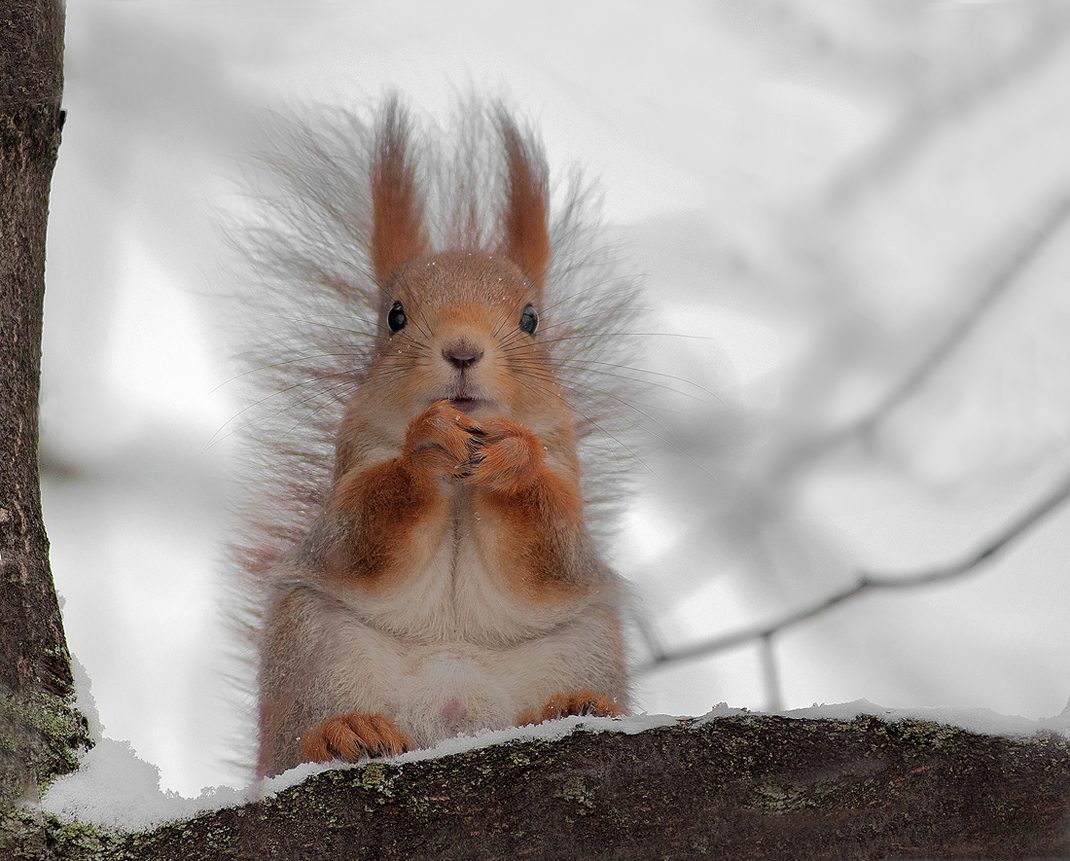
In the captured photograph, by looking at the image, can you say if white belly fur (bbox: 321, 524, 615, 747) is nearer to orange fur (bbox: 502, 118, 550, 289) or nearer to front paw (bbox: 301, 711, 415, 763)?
front paw (bbox: 301, 711, 415, 763)

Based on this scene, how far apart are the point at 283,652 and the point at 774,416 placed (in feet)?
2.10

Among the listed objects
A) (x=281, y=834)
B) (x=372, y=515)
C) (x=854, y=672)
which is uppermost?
(x=372, y=515)

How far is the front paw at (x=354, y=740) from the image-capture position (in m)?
0.86

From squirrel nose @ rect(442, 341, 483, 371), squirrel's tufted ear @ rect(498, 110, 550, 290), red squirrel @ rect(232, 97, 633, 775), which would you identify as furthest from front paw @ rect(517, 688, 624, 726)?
squirrel's tufted ear @ rect(498, 110, 550, 290)

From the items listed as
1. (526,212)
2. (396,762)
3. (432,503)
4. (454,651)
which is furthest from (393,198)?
(396,762)

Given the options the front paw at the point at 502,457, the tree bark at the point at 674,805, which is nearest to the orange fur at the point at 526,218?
the front paw at the point at 502,457

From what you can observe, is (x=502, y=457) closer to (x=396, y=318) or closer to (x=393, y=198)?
(x=396, y=318)

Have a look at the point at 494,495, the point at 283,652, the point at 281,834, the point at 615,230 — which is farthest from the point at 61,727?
the point at 615,230

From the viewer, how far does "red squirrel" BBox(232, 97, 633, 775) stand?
38.8 inches

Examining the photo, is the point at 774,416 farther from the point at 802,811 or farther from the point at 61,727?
the point at 61,727

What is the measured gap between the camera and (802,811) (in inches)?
24.2

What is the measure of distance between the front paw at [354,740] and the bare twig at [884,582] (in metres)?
0.36

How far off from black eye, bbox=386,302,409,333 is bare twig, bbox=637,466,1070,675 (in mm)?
516

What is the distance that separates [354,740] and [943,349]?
76cm
